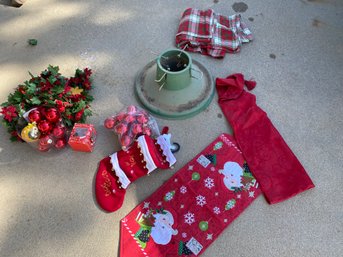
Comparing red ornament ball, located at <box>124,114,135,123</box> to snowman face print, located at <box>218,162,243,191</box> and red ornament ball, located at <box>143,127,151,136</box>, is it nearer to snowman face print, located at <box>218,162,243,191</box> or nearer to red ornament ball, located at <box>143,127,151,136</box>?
red ornament ball, located at <box>143,127,151,136</box>

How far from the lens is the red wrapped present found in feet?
3.96

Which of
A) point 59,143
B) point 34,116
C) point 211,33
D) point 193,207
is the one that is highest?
point 211,33

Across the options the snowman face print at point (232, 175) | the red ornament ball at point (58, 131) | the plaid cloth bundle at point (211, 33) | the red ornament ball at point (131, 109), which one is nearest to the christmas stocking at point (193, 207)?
the snowman face print at point (232, 175)

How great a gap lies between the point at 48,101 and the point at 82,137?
203mm

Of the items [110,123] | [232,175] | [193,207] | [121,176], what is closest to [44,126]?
[110,123]

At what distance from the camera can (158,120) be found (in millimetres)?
1349

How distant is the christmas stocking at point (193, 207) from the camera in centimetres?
109

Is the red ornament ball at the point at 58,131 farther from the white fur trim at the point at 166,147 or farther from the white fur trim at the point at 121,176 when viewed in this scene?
the white fur trim at the point at 166,147

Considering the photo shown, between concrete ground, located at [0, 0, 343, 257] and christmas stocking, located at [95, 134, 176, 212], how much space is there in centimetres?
4

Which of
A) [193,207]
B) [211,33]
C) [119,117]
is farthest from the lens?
[211,33]

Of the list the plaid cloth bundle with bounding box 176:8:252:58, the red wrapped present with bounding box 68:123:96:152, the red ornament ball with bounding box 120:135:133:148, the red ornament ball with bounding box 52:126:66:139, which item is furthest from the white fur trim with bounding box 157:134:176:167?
the plaid cloth bundle with bounding box 176:8:252:58

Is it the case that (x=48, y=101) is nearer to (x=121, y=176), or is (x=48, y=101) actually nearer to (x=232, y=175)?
(x=121, y=176)

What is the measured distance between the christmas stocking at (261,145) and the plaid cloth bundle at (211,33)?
0.63 ft

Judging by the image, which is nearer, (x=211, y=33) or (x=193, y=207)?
(x=193, y=207)
